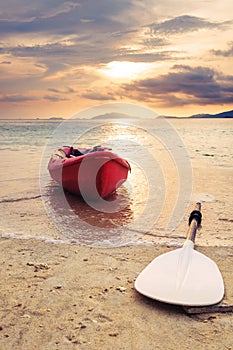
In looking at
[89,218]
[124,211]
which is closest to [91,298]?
[89,218]

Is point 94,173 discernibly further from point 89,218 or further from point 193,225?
point 193,225

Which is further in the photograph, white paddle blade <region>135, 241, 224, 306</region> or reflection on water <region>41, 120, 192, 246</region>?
reflection on water <region>41, 120, 192, 246</region>

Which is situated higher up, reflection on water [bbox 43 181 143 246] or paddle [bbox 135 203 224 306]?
paddle [bbox 135 203 224 306]

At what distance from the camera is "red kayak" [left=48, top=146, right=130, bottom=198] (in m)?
6.48

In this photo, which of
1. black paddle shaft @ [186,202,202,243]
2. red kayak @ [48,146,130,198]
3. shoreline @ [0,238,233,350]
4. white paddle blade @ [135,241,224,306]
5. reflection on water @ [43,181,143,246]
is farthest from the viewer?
red kayak @ [48,146,130,198]

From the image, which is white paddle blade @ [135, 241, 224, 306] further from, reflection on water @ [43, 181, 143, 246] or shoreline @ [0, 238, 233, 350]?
reflection on water @ [43, 181, 143, 246]

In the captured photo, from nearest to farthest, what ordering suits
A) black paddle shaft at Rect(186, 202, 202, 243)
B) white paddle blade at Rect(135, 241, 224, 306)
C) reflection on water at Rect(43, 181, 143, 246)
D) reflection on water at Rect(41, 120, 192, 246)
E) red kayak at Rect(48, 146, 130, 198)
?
white paddle blade at Rect(135, 241, 224, 306), black paddle shaft at Rect(186, 202, 202, 243), reflection on water at Rect(43, 181, 143, 246), reflection on water at Rect(41, 120, 192, 246), red kayak at Rect(48, 146, 130, 198)

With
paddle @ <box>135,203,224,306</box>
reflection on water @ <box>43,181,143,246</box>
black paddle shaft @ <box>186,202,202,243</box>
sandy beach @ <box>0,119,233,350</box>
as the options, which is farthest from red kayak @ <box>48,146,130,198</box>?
paddle @ <box>135,203,224,306</box>

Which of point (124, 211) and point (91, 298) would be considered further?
point (124, 211)

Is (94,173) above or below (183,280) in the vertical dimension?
above

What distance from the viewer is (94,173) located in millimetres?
6480

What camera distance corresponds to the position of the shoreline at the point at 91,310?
251 cm

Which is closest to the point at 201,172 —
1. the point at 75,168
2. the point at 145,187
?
the point at 145,187

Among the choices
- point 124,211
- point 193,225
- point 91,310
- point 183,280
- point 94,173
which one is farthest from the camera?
point 94,173
